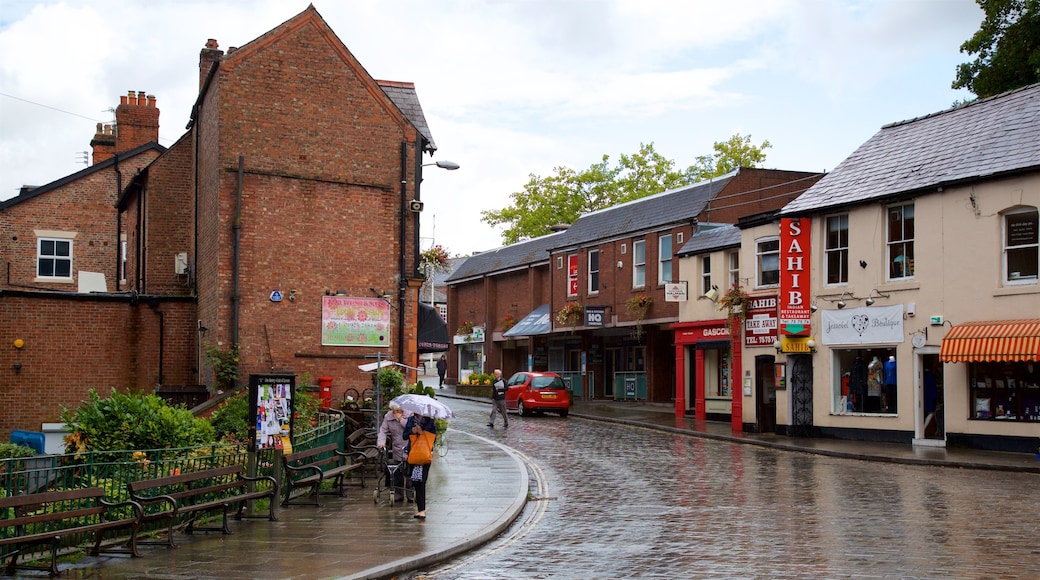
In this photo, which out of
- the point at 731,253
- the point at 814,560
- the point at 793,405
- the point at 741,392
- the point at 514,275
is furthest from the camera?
the point at 514,275

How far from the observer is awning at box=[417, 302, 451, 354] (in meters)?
27.2

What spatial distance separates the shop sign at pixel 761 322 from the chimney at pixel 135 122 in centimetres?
2335

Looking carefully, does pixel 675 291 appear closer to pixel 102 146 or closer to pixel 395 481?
pixel 395 481

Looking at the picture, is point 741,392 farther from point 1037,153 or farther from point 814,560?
point 814,560

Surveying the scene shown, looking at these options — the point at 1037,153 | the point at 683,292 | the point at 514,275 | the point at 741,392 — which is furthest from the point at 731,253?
the point at 514,275

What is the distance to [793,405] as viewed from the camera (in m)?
27.7

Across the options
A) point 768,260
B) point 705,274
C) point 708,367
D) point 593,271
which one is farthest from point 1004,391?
point 593,271

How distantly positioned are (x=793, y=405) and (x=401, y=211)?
1199 centimetres

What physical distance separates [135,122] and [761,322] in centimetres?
2433

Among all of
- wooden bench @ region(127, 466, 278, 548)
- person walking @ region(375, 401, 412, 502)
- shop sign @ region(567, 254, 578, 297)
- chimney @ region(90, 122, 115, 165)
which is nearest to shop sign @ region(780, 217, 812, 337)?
person walking @ region(375, 401, 412, 502)

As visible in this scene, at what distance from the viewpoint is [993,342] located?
71.0ft

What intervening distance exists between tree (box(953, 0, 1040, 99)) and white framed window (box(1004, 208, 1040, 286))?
1198 centimetres

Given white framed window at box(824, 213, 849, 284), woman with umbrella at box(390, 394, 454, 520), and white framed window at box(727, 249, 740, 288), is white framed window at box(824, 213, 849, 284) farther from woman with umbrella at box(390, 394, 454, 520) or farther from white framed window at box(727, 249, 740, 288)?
woman with umbrella at box(390, 394, 454, 520)

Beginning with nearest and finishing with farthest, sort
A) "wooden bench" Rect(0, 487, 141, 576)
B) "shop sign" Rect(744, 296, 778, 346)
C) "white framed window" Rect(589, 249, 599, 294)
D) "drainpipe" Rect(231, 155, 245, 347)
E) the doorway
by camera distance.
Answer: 1. "wooden bench" Rect(0, 487, 141, 576)
2. "drainpipe" Rect(231, 155, 245, 347)
3. "shop sign" Rect(744, 296, 778, 346)
4. the doorway
5. "white framed window" Rect(589, 249, 599, 294)
